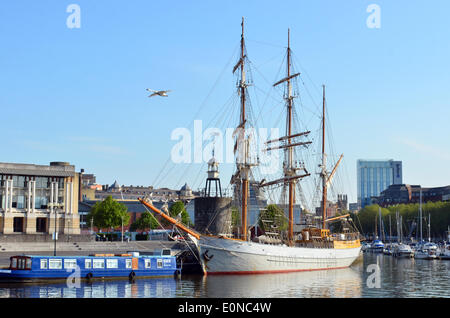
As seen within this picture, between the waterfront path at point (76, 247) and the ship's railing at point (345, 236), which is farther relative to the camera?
the ship's railing at point (345, 236)

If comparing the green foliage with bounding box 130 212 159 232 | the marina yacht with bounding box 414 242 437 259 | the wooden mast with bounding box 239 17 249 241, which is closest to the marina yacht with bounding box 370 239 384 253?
the marina yacht with bounding box 414 242 437 259

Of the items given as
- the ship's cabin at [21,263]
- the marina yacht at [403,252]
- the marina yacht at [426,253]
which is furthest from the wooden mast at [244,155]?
the marina yacht at [403,252]

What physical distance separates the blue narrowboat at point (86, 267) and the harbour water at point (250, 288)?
139 cm

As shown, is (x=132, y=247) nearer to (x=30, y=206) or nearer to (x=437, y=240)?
(x=30, y=206)

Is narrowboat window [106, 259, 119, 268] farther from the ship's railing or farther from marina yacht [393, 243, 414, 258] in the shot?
marina yacht [393, 243, 414, 258]

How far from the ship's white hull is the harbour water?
2156mm

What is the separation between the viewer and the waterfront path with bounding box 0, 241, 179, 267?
3312 inches

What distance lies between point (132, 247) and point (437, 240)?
121415 mm

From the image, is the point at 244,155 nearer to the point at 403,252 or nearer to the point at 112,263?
the point at 112,263

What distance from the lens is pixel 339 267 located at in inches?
3760

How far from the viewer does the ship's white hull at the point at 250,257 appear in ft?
243

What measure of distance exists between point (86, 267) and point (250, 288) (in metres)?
17.8

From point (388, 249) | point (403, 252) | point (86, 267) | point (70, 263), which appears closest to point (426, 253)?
point (403, 252)

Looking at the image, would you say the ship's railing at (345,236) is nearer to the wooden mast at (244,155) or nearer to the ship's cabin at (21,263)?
the wooden mast at (244,155)
